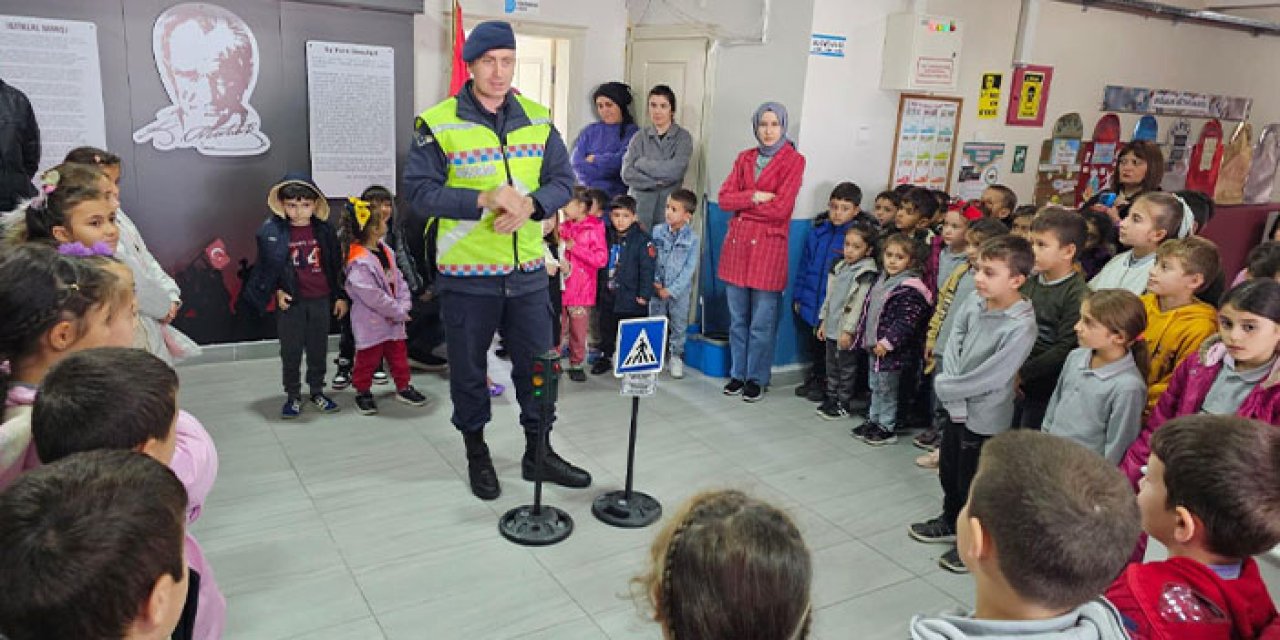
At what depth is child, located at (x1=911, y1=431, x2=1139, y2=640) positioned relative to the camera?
1180 millimetres

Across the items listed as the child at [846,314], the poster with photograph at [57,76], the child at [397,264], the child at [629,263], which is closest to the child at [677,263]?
the child at [629,263]

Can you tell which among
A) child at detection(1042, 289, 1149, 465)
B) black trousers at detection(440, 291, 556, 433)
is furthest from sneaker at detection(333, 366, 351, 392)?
child at detection(1042, 289, 1149, 465)

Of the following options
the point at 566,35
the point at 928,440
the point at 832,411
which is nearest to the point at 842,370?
the point at 832,411

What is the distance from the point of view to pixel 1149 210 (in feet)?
10.8

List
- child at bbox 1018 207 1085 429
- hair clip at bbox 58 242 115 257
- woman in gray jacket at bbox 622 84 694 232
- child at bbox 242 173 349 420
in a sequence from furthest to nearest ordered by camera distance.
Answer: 1. woman in gray jacket at bbox 622 84 694 232
2. child at bbox 242 173 349 420
3. child at bbox 1018 207 1085 429
4. hair clip at bbox 58 242 115 257

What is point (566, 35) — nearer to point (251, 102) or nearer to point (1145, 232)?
point (251, 102)

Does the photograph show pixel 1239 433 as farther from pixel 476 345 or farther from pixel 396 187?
pixel 396 187

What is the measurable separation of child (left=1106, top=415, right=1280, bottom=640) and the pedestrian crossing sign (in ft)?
5.78

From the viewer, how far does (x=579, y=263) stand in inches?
194

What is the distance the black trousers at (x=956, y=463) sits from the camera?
3.05 m

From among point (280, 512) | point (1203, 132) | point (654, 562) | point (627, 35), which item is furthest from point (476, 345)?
point (1203, 132)

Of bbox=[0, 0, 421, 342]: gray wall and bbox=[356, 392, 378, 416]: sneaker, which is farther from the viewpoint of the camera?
bbox=[0, 0, 421, 342]: gray wall

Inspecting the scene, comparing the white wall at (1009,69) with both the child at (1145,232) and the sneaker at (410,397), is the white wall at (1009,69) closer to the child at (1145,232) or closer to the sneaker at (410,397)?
the child at (1145,232)

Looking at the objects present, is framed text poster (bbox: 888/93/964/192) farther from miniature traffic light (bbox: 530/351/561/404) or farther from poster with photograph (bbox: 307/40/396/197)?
poster with photograph (bbox: 307/40/396/197)
